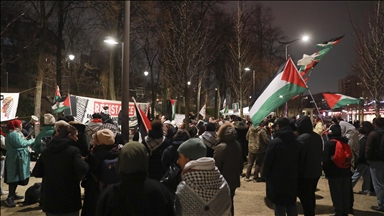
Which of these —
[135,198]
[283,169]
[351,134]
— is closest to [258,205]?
[283,169]

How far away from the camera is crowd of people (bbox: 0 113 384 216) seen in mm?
2805

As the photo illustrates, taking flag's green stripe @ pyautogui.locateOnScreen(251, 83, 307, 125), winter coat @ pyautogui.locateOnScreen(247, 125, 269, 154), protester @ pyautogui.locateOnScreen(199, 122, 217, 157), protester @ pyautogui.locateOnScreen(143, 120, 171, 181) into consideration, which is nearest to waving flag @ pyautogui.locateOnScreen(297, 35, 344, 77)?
winter coat @ pyautogui.locateOnScreen(247, 125, 269, 154)

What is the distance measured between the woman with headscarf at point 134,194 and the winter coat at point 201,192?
7.9 inches

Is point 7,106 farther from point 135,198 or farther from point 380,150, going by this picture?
point 380,150

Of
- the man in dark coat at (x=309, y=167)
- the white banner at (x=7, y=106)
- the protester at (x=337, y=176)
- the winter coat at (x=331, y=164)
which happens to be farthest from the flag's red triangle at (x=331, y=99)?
the white banner at (x=7, y=106)

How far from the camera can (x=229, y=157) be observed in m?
5.80

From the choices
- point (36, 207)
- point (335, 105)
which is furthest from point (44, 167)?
point (335, 105)

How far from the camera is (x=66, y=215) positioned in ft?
14.4

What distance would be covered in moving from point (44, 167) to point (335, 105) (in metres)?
7.07

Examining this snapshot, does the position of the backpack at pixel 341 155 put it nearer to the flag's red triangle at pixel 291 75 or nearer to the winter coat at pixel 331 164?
the winter coat at pixel 331 164

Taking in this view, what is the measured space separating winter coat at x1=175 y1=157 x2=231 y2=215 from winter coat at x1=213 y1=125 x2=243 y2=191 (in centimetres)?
259

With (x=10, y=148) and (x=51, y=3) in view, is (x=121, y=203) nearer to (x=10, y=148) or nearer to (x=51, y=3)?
(x=10, y=148)

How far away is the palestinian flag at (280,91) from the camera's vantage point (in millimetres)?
6465

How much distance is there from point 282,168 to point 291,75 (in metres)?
2.11
